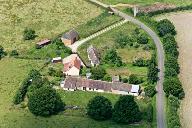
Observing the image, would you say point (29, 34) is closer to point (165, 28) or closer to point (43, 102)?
point (165, 28)

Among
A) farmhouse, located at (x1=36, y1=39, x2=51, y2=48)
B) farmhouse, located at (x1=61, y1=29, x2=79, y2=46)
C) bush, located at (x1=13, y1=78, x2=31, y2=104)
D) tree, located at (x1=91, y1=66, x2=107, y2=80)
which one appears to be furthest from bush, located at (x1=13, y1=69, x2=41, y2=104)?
farmhouse, located at (x1=61, y1=29, x2=79, y2=46)

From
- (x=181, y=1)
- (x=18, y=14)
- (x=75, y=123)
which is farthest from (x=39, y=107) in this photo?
(x=181, y=1)

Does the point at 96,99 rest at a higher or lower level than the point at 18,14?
lower

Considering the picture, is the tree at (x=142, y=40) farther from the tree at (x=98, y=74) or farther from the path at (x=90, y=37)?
the tree at (x=98, y=74)

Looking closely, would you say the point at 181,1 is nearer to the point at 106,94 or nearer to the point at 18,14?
the point at 18,14

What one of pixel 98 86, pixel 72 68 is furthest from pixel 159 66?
pixel 72 68

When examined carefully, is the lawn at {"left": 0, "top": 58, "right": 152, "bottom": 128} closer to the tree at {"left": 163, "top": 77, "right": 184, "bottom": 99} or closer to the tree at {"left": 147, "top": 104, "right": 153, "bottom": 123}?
the tree at {"left": 147, "top": 104, "right": 153, "bottom": 123}
